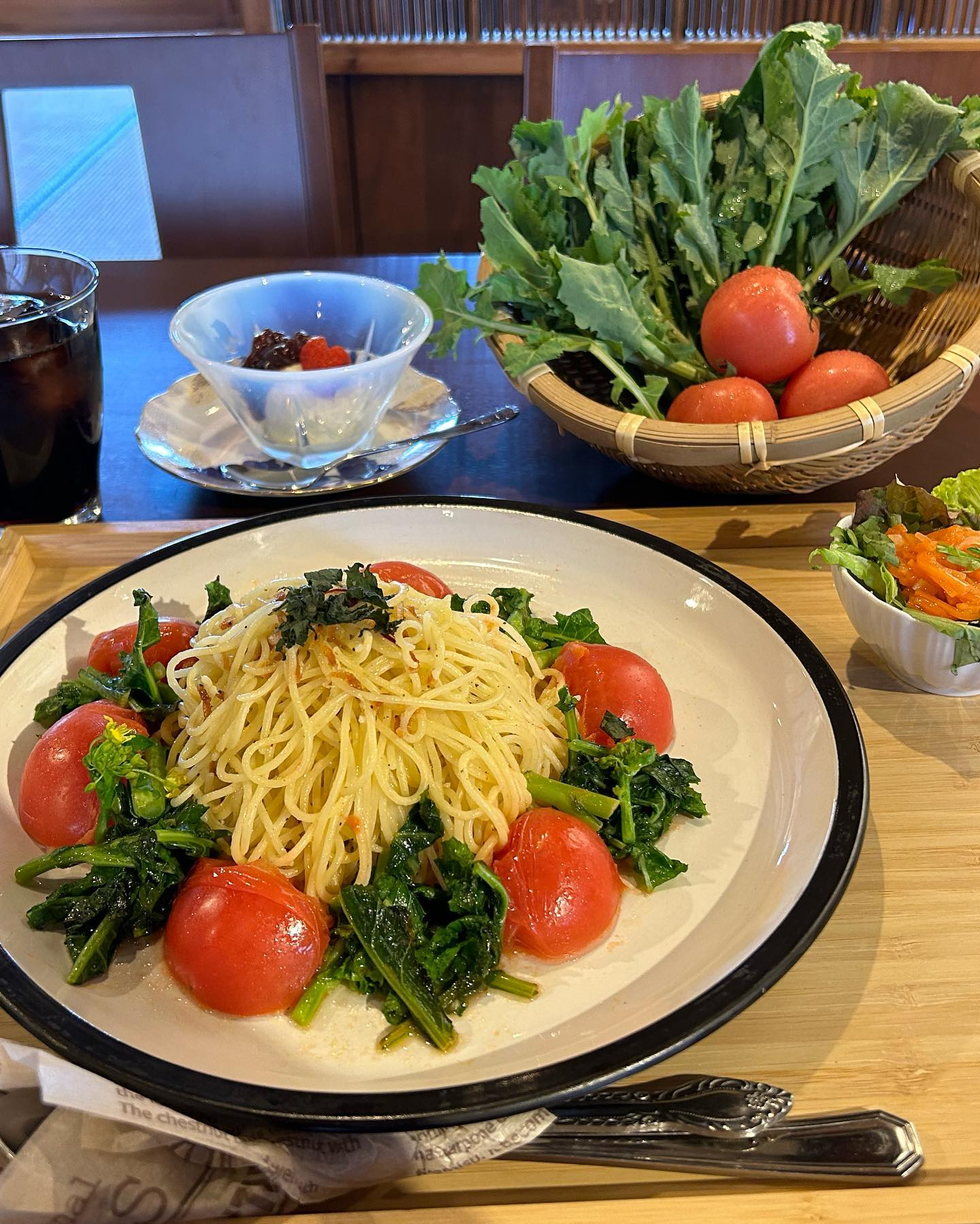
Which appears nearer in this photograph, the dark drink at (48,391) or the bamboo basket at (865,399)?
the bamboo basket at (865,399)

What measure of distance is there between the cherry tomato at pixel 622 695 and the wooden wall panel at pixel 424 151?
15.8 feet

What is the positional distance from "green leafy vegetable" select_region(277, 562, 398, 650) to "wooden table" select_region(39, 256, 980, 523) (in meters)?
0.71

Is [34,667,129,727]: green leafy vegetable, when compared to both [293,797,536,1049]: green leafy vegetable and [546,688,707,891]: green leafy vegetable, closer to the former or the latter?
[293,797,536,1049]: green leafy vegetable

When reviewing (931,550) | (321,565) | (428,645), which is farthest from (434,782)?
(931,550)

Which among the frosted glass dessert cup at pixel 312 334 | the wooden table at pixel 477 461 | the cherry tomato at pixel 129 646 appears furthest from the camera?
the wooden table at pixel 477 461

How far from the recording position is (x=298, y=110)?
391cm

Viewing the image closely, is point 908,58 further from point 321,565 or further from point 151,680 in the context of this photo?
point 151,680

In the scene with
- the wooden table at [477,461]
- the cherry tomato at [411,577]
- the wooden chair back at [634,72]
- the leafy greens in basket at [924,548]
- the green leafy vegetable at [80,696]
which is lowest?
the wooden table at [477,461]

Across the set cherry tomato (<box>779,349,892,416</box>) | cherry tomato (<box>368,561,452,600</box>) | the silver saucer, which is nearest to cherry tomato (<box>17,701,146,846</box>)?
cherry tomato (<box>368,561,452,600</box>)

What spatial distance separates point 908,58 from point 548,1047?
4.21m

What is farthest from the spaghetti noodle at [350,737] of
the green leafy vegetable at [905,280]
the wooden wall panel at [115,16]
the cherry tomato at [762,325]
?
the wooden wall panel at [115,16]

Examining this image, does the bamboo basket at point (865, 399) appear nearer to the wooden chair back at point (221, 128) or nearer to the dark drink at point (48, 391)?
the dark drink at point (48, 391)

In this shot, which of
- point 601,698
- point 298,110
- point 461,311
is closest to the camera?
point 601,698

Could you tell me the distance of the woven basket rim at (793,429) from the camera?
2.04 metres
